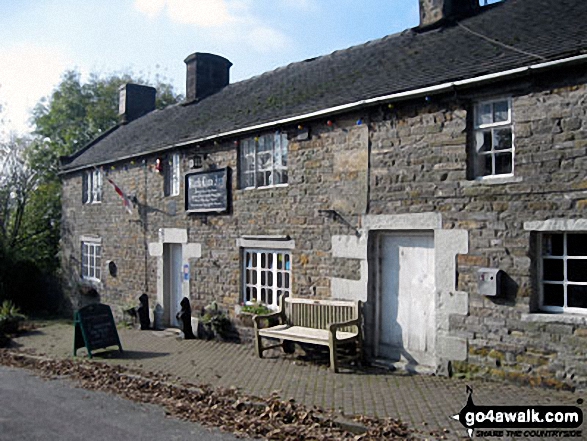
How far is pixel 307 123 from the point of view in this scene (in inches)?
401

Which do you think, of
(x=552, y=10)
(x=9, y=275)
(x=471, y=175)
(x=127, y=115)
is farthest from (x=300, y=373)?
(x=127, y=115)

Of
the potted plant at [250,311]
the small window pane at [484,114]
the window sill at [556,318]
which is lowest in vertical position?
the potted plant at [250,311]

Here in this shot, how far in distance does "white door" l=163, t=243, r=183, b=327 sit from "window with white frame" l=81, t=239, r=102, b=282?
3.67m

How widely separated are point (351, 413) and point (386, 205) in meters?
3.55

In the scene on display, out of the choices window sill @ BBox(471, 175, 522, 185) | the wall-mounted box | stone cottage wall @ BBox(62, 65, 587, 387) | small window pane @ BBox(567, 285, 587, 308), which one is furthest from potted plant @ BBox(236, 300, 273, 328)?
small window pane @ BBox(567, 285, 587, 308)

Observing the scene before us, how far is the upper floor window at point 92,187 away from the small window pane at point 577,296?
539 inches

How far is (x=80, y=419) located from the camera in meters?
6.78

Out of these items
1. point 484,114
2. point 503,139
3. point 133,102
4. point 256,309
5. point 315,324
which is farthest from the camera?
point 133,102

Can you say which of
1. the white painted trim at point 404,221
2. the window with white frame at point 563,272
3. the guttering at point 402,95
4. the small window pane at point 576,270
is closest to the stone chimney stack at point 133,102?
the guttering at point 402,95

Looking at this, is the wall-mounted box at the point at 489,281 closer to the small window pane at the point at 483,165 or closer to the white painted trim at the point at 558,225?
the white painted trim at the point at 558,225

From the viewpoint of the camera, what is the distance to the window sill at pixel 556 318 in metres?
6.83

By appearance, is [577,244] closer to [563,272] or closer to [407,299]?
[563,272]

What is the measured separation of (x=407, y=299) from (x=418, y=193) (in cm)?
173

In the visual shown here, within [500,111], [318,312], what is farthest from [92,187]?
[500,111]
